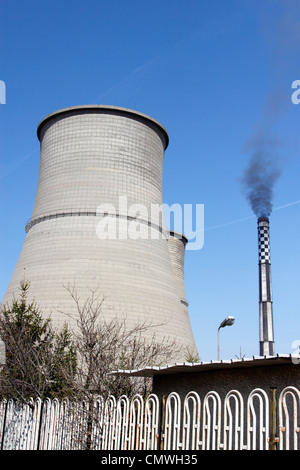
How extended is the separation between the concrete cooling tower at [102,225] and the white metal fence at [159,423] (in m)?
9.41

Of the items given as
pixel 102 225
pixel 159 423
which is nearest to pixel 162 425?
pixel 159 423

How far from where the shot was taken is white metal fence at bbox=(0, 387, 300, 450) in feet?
13.2

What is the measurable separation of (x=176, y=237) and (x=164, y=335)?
44.1 feet

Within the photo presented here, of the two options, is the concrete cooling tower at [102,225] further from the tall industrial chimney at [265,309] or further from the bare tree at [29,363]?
the tall industrial chimney at [265,309]

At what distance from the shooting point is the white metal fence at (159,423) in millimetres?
4038

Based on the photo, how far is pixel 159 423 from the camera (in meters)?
4.85

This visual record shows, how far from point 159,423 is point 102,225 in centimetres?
1349

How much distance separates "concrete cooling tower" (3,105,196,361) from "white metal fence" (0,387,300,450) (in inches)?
370

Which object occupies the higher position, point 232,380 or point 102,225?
point 102,225

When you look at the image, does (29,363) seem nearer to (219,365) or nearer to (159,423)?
(159,423)

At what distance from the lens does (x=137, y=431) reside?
16.4 feet

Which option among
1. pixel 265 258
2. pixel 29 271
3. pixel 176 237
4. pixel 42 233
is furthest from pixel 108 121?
pixel 265 258

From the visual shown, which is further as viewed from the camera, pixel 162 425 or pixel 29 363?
pixel 29 363

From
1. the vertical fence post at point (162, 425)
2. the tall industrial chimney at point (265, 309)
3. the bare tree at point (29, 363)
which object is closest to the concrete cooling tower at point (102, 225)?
the bare tree at point (29, 363)
